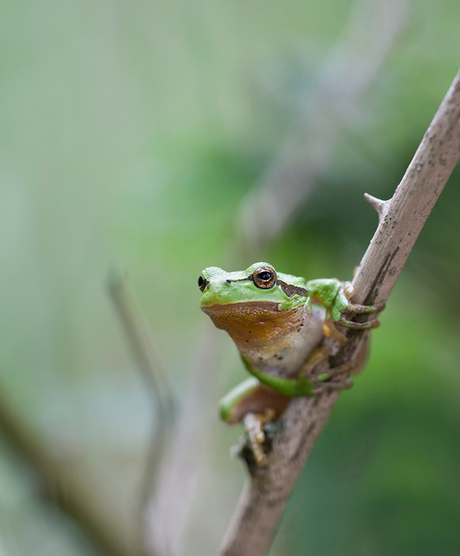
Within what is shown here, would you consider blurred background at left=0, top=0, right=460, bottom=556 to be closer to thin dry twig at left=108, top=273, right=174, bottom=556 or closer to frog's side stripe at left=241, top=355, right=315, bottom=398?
thin dry twig at left=108, top=273, right=174, bottom=556

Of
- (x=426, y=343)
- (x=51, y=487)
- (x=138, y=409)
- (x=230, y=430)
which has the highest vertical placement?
(x=426, y=343)

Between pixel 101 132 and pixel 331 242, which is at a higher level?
pixel 331 242

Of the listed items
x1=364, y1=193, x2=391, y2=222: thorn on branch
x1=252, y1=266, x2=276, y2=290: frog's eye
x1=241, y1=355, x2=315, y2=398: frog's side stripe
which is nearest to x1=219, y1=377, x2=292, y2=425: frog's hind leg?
x1=241, y1=355, x2=315, y2=398: frog's side stripe

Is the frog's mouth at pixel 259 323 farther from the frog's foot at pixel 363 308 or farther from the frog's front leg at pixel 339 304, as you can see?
the frog's foot at pixel 363 308

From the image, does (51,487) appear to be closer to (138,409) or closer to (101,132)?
(138,409)

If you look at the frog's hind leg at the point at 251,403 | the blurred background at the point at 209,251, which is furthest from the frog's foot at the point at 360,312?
the blurred background at the point at 209,251

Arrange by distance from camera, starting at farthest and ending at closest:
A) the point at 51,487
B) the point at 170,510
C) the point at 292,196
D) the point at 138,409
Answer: the point at 138,409, the point at 292,196, the point at 170,510, the point at 51,487

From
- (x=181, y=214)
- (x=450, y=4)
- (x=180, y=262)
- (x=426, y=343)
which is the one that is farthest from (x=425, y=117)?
(x=450, y=4)
